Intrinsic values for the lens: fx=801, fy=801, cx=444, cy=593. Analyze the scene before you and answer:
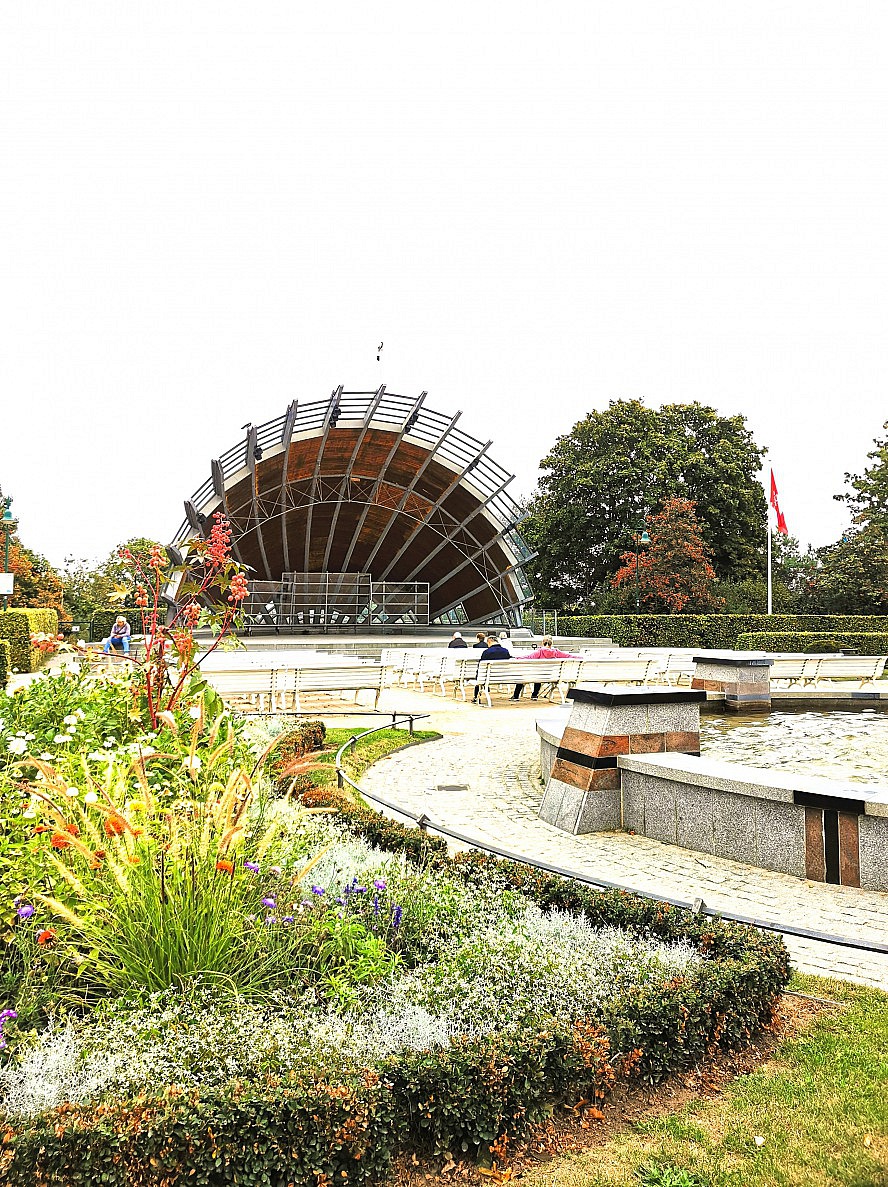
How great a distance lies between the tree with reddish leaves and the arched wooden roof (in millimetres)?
5412

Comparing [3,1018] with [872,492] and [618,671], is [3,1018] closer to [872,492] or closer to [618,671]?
[618,671]

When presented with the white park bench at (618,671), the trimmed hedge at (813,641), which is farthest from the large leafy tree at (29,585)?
the trimmed hedge at (813,641)

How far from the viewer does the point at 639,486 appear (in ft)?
134

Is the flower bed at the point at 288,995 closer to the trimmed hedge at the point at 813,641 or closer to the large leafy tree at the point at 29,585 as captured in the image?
the trimmed hedge at the point at 813,641

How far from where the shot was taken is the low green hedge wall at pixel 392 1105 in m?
2.35

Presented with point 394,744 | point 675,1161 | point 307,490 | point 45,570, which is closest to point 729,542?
point 307,490

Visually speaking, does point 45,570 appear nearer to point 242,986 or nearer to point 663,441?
point 663,441

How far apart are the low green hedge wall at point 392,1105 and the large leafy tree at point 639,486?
3751 centimetres

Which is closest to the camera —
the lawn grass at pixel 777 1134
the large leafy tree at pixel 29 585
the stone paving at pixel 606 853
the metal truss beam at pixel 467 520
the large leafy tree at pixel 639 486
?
the lawn grass at pixel 777 1134

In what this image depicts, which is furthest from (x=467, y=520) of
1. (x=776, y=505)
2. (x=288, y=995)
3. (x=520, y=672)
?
(x=288, y=995)

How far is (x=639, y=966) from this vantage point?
138 inches

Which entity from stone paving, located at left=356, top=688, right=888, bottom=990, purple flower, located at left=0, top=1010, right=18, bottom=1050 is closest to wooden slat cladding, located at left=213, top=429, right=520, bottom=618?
stone paving, located at left=356, top=688, right=888, bottom=990

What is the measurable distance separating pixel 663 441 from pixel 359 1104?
40.3 meters

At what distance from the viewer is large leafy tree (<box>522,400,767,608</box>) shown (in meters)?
40.1
